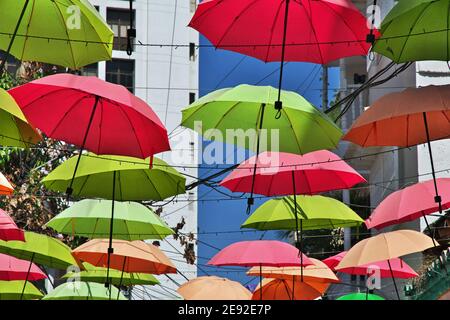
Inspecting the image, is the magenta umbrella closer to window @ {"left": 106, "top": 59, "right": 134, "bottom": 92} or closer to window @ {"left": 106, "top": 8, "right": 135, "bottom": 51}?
window @ {"left": 106, "top": 8, "right": 135, "bottom": 51}

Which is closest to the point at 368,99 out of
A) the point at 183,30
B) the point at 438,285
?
the point at 438,285

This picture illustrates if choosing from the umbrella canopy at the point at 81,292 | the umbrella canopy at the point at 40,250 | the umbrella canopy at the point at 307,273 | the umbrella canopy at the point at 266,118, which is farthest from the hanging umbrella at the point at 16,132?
the umbrella canopy at the point at 307,273

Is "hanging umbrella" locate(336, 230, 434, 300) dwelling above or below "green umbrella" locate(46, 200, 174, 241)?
below

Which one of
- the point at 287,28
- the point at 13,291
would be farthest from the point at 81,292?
the point at 287,28

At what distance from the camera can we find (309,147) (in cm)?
1255

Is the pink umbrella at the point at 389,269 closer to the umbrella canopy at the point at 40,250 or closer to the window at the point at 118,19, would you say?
the umbrella canopy at the point at 40,250

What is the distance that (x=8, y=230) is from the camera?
1408cm

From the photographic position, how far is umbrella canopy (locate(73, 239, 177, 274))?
1667 centimetres

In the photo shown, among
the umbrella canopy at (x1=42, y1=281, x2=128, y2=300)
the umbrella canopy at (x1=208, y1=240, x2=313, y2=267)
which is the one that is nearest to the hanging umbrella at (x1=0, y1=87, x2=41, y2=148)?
the umbrella canopy at (x1=208, y1=240, x2=313, y2=267)

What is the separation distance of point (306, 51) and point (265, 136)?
1212 mm

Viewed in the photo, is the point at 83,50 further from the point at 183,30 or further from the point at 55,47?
the point at 183,30

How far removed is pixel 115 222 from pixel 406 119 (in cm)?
504

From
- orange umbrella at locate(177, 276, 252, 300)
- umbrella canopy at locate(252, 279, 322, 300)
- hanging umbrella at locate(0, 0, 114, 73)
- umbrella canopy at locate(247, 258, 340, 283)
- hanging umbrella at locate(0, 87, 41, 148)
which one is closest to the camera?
hanging umbrella at locate(0, 87, 41, 148)

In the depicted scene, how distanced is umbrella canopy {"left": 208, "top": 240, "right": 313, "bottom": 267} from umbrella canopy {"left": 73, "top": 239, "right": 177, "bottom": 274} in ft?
2.97
